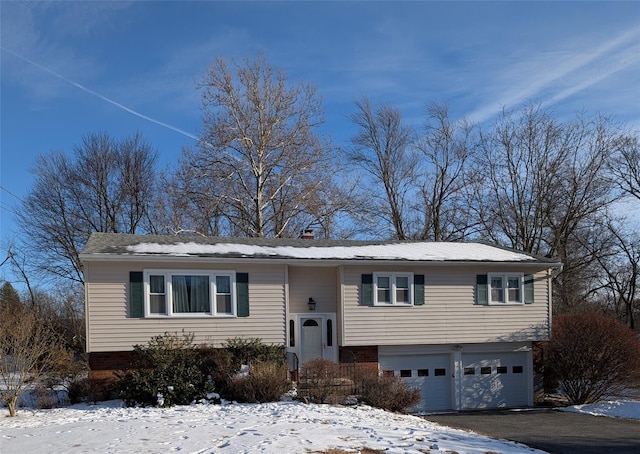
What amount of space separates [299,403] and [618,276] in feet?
95.2

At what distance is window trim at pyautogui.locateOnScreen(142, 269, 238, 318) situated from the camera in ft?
54.2

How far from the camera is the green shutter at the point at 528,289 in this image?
67.2 ft

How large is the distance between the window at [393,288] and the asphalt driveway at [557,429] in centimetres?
382

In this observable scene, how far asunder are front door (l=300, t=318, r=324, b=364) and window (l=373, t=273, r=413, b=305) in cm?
212

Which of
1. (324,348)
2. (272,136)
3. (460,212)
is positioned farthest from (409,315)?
(460,212)

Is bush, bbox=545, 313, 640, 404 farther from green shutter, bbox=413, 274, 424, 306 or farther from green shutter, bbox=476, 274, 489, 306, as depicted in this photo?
green shutter, bbox=413, 274, 424, 306

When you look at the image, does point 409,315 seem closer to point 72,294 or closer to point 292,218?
point 292,218

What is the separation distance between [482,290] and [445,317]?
1624mm

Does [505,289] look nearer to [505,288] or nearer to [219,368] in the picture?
[505,288]

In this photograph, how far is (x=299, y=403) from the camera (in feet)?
46.1

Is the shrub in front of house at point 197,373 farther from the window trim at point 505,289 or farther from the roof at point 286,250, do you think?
the window trim at point 505,289

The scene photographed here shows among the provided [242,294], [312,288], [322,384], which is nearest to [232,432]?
[322,384]

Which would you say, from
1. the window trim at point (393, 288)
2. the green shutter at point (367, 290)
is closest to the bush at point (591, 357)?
the window trim at point (393, 288)

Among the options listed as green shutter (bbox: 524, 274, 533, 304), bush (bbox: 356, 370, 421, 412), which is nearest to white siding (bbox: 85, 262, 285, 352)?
bush (bbox: 356, 370, 421, 412)
